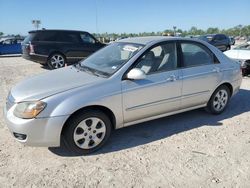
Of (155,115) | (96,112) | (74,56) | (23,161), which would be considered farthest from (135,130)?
(74,56)

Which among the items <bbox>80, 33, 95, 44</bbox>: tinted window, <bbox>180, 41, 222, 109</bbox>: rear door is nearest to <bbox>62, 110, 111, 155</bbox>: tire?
<bbox>180, 41, 222, 109</bbox>: rear door

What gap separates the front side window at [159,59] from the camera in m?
4.36

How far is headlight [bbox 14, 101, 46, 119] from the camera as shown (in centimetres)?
348

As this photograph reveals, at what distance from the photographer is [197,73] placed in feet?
16.2

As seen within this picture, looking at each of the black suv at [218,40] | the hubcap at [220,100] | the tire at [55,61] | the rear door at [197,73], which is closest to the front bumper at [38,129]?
the rear door at [197,73]

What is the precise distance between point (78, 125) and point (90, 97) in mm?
409

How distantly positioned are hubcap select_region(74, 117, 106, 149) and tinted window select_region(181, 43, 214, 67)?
189 cm

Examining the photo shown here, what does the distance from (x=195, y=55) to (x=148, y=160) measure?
7.41ft

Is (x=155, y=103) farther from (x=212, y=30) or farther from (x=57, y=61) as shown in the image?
(x=212, y=30)

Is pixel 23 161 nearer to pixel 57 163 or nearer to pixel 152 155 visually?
pixel 57 163

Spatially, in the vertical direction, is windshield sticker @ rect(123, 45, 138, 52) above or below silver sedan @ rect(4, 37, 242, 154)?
above

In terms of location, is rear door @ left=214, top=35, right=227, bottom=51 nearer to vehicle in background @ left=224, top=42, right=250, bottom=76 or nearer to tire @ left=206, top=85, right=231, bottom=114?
vehicle in background @ left=224, top=42, right=250, bottom=76

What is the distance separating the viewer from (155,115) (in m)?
4.54

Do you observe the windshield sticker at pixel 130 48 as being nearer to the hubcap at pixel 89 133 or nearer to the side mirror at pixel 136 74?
the side mirror at pixel 136 74
